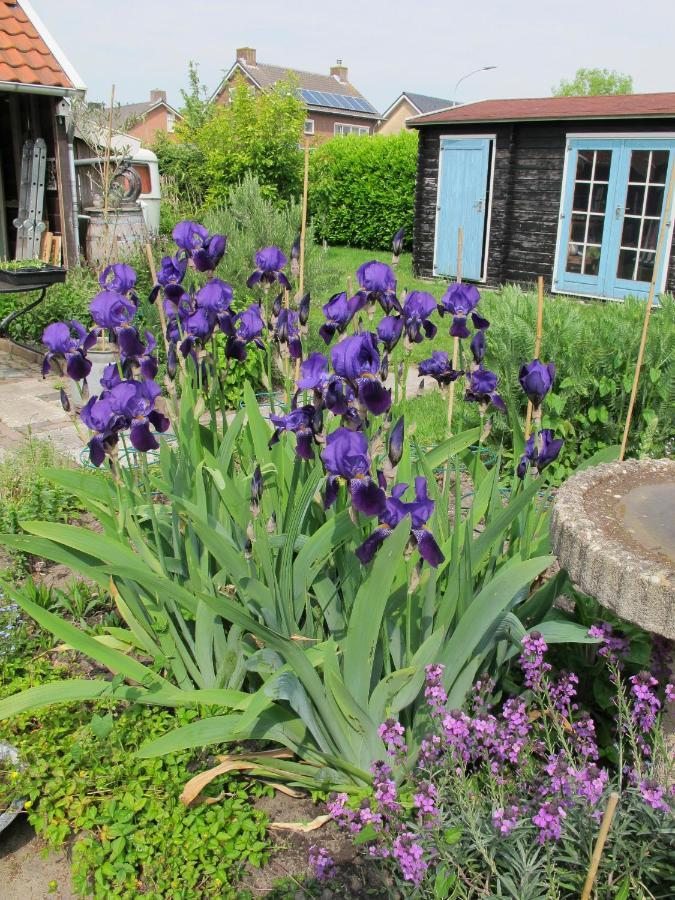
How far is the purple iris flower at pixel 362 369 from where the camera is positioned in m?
1.74

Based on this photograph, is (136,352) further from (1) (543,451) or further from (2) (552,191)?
(2) (552,191)

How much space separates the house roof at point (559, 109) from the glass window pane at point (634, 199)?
2.91 feet

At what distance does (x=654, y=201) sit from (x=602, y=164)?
91cm

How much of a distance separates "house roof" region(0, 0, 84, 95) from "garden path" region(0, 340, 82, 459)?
360 cm

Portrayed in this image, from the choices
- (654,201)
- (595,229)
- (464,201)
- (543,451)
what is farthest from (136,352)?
(464,201)

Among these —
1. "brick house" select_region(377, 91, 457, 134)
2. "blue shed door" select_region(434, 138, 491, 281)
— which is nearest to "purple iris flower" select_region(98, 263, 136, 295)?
"blue shed door" select_region(434, 138, 491, 281)

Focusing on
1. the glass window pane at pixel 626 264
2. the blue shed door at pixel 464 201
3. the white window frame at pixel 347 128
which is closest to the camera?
the glass window pane at pixel 626 264

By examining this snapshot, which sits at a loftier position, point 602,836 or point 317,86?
point 317,86

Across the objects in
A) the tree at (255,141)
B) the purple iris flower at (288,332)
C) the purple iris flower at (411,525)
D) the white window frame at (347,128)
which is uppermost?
the white window frame at (347,128)

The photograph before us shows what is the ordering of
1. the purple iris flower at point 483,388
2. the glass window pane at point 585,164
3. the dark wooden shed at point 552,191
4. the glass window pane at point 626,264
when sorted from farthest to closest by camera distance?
1. the glass window pane at point 585,164
2. the glass window pane at point 626,264
3. the dark wooden shed at point 552,191
4. the purple iris flower at point 483,388

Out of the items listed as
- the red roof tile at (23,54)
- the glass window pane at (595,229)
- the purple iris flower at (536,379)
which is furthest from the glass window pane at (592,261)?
the purple iris flower at (536,379)

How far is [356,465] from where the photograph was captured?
167 cm

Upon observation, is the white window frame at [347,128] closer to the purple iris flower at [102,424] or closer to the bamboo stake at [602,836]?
the purple iris flower at [102,424]

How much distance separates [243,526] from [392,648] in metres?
0.58
